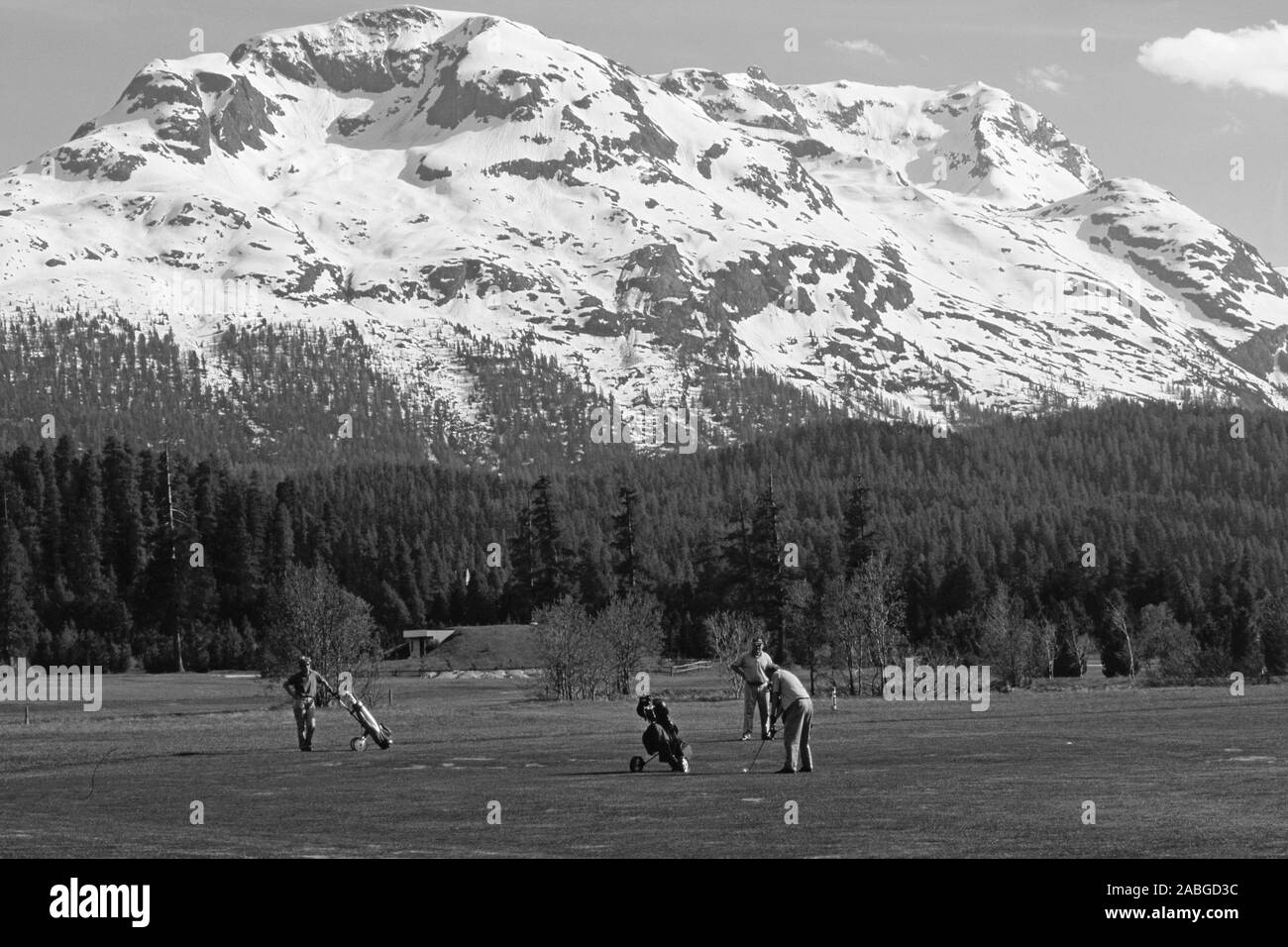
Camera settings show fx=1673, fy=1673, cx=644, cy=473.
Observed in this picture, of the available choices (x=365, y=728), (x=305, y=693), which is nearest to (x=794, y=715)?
(x=365, y=728)

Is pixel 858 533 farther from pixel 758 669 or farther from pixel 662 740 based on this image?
pixel 662 740

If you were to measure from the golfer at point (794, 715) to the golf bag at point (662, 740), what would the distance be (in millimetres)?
2137

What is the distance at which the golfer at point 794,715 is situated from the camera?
31109 millimetres

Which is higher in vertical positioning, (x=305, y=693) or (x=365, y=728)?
(x=305, y=693)

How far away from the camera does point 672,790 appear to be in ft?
96.1

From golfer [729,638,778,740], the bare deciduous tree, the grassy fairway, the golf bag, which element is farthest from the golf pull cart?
the bare deciduous tree

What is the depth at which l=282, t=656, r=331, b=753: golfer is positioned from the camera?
136 ft

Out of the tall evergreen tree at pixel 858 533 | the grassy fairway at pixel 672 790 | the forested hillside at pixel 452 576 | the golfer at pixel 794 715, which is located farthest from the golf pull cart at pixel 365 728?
the tall evergreen tree at pixel 858 533

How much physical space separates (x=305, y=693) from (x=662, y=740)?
11767mm

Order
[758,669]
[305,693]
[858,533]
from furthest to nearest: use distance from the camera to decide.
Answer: [858,533], [305,693], [758,669]

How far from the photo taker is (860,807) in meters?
25.4

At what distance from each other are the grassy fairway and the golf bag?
1.55 feet

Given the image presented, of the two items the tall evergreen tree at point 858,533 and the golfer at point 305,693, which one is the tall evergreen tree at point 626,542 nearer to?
the tall evergreen tree at point 858,533

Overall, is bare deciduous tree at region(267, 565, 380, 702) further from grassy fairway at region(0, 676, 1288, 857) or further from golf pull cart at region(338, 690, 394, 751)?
golf pull cart at region(338, 690, 394, 751)
